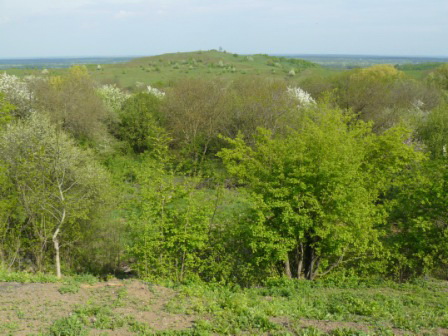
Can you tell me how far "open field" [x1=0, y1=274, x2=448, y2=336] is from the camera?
8.51 metres

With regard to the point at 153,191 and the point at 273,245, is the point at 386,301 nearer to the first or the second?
the point at 273,245

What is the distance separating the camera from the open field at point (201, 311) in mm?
8508

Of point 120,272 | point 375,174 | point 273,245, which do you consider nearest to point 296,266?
point 273,245

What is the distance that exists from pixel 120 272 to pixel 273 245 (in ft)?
25.2

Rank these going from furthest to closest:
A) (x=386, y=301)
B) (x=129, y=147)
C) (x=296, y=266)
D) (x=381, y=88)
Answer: (x=381, y=88)
(x=129, y=147)
(x=296, y=266)
(x=386, y=301)

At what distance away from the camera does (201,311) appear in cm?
951

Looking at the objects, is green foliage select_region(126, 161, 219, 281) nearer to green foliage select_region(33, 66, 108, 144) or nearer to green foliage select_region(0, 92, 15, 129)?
green foliage select_region(0, 92, 15, 129)

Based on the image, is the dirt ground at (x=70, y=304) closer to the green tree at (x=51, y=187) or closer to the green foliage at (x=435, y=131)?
the green tree at (x=51, y=187)

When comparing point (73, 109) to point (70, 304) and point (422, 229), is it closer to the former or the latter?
point (70, 304)

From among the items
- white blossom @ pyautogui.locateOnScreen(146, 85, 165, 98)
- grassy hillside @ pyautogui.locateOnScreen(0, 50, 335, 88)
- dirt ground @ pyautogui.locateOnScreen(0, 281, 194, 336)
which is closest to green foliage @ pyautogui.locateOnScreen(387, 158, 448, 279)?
dirt ground @ pyautogui.locateOnScreen(0, 281, 194, 336)

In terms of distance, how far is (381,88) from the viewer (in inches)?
1503

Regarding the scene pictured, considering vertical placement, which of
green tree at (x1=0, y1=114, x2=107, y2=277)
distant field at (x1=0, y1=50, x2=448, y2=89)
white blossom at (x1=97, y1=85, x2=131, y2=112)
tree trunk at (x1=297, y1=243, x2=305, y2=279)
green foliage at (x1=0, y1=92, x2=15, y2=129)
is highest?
distant field at (x1=0, y1=50, x2=448, y2=89)

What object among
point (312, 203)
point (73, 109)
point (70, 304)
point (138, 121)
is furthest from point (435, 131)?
point (73, 109)

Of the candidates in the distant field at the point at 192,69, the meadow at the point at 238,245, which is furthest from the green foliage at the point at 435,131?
the distant field at the point at 192,69
